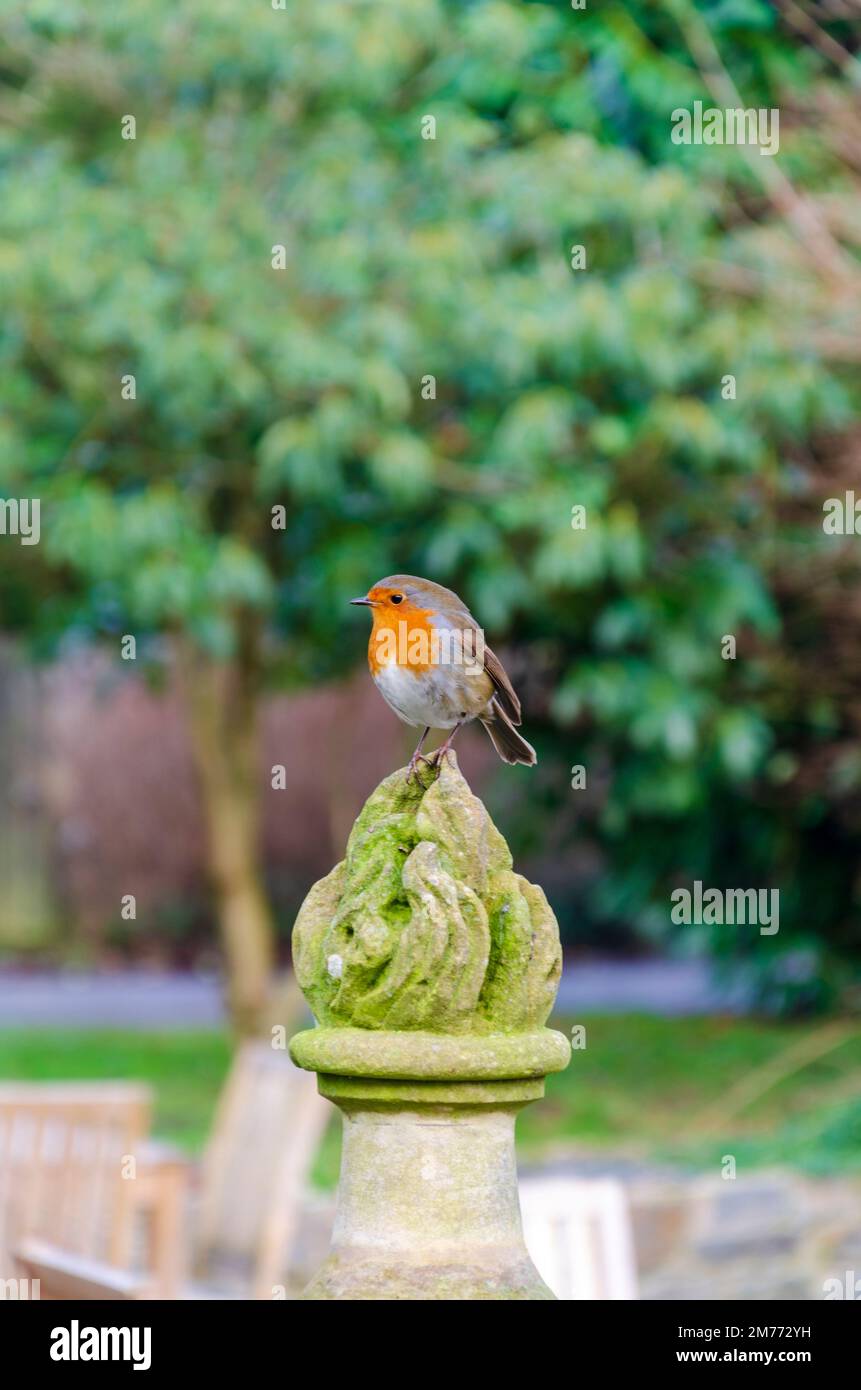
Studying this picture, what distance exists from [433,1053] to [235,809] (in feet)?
25.1

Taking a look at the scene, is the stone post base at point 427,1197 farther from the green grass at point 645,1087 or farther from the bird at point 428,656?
the green grass at point 645,1087

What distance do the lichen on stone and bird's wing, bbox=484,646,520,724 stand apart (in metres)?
0.62

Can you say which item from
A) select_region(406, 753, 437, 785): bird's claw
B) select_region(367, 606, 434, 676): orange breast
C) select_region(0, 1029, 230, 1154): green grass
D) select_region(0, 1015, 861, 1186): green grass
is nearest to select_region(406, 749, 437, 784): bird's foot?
select_region(406, 753, 437, 785): bird's claw

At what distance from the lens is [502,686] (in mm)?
2895

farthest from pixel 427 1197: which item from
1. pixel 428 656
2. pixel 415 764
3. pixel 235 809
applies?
pixel 235 809

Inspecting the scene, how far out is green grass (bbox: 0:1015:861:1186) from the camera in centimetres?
884

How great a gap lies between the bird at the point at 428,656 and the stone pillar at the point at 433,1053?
61 cm

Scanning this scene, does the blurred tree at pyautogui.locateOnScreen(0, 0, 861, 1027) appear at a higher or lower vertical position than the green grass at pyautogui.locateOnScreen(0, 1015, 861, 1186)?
higher

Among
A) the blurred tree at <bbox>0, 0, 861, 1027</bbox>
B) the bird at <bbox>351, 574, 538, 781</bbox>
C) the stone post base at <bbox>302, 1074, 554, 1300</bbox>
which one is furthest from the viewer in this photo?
the blurred tree at <bbox>0, 0, 861, 1027</bbox>

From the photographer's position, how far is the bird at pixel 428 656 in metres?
2.74

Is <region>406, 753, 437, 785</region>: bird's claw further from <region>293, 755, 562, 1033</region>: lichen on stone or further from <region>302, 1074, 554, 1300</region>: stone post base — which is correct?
<region>302, 1074, 554, 1300</region>: stone post base

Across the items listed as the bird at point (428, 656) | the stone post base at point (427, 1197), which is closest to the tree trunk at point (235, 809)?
the bird at point (428, 656)

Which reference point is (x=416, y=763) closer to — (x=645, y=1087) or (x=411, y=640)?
(x=411, y=640)
